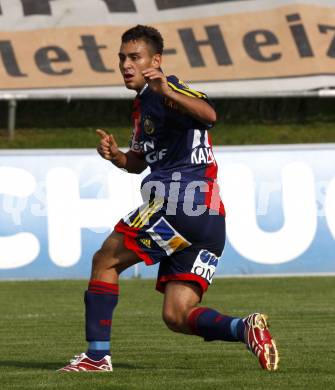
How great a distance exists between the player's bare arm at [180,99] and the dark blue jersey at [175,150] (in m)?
0.26

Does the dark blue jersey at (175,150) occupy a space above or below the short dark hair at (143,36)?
below

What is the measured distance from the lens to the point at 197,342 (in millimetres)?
10133

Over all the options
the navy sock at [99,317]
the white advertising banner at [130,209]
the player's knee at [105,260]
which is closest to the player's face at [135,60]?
the player's knee at [105,260]

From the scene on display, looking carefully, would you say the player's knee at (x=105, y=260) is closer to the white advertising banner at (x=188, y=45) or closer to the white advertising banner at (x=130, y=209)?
the white advertising banner at (x=130, y=209)

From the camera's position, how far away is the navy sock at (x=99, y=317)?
7809 mm

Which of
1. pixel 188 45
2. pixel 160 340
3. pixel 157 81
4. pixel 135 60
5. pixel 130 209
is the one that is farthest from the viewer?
pixel 188 45

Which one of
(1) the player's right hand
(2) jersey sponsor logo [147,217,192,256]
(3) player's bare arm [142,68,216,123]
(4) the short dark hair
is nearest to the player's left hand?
(3) player's bare arm [142,68,216,123]

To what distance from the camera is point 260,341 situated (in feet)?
24.2

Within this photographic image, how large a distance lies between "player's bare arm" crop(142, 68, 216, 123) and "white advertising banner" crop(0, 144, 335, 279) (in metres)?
9.16

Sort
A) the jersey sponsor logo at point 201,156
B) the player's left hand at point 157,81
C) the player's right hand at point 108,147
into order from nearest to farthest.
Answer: the player's left hand at point 157,81, the jersey sponsor logo at point 201,156, the player's right hand at point 108,147

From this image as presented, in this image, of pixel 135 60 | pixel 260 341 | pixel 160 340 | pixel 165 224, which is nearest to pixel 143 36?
pixel 135 60

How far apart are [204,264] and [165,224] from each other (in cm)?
34

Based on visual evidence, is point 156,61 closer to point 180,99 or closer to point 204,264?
point 180,99

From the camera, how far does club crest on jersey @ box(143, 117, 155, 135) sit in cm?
780
